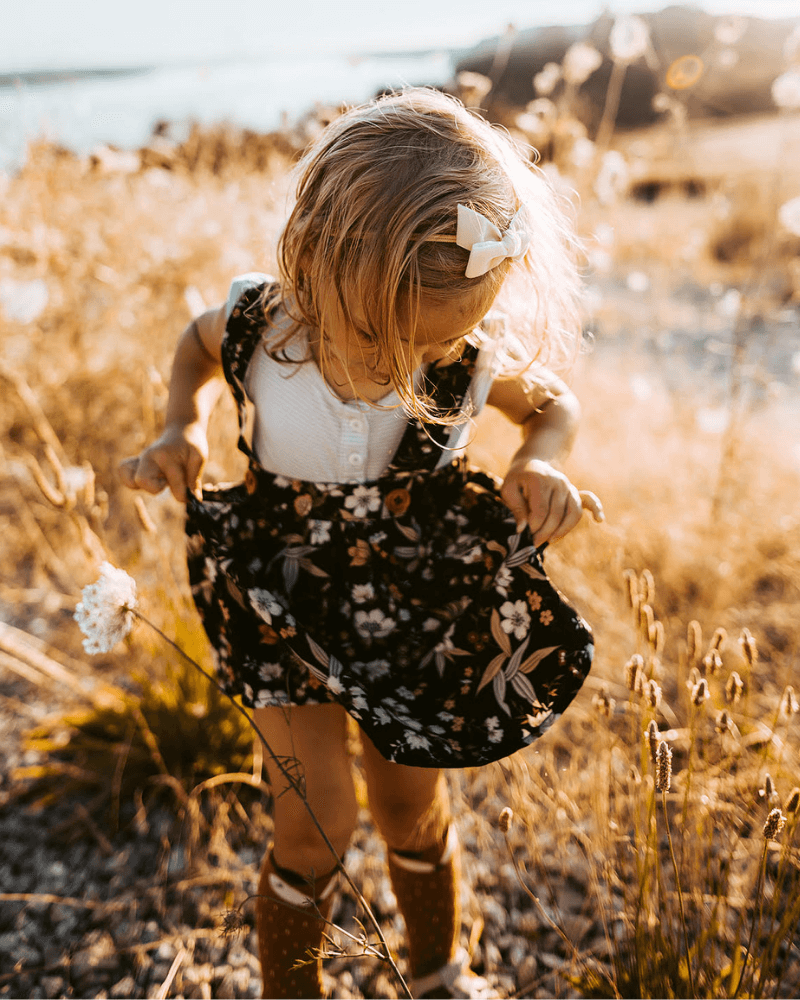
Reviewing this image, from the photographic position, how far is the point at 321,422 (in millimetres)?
1020

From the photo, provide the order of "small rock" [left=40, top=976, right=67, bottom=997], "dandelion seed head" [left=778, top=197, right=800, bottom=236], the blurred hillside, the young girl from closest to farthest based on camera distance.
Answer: the young girl < "small rock" [left=40, top=976, right=67, bottom=997] < "dandelion seed head" [left=778, top=197, right=800, bottom=236] < the blurred hillside

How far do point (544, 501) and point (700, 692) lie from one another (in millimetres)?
307

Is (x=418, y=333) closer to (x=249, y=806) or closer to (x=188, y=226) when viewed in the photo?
(x=249, y=806)

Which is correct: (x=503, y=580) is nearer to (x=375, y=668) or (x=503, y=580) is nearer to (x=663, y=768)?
(x=375, y=668)

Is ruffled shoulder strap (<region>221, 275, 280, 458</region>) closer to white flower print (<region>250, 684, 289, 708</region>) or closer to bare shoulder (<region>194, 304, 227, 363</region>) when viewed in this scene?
bare shoulder (<region>194, 304, 227, 363</region>)

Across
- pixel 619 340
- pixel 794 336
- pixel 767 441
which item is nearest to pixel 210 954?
pixel 767 441

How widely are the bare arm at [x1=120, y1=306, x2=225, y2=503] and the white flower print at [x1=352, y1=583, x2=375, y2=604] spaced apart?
278 millimetres

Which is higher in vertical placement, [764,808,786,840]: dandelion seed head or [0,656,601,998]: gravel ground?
[764,808,786,840]: dandelion seed head

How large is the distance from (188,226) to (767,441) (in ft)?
8.74

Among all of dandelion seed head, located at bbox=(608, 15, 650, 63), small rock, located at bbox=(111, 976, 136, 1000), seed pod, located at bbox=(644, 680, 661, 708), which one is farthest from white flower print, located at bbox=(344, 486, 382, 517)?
dandelion seed head, located at bbox=(608, 15, 650, 63)

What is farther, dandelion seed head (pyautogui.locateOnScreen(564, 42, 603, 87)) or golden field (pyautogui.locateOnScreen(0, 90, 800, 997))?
dandelion seed head (pyautogui.locateOnScreen(564, 42, 603, 87))

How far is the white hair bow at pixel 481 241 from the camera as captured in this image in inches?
30.6

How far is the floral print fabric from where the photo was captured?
945 mm

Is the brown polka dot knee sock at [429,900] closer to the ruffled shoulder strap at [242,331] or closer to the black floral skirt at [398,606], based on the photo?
the black floral skirt at [398,606]
